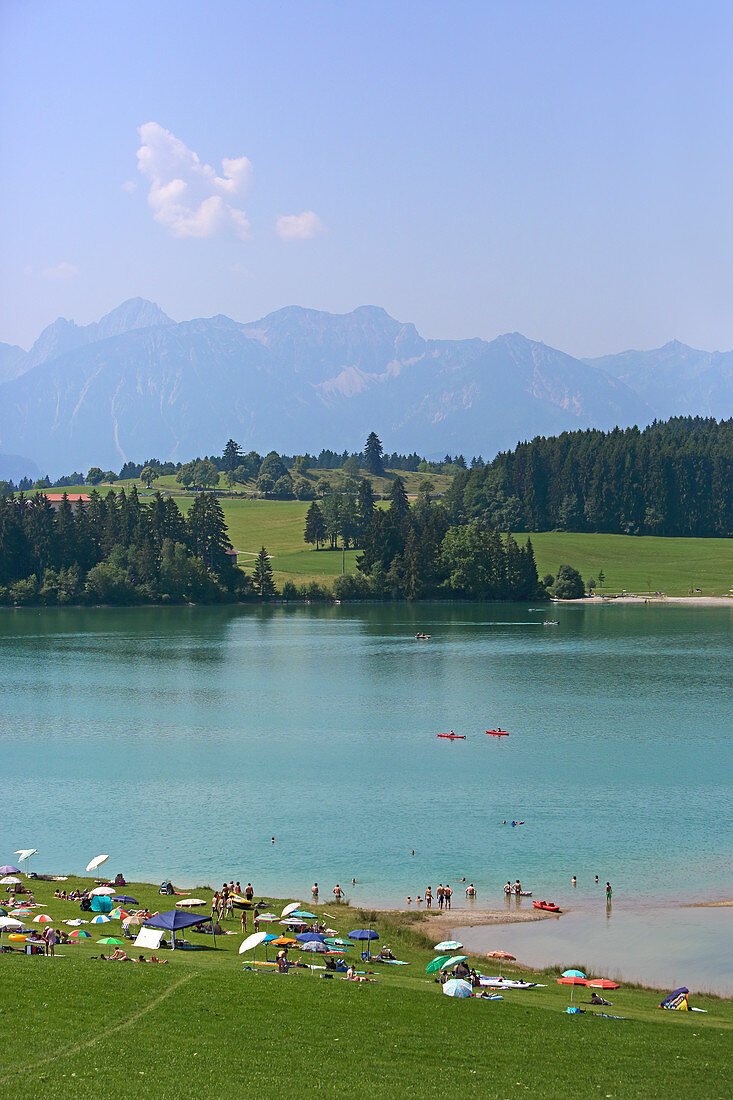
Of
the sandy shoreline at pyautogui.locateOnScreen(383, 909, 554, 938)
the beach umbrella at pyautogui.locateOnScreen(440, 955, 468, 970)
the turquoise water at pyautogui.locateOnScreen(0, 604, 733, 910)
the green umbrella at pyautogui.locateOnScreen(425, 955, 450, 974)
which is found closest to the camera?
the beach umbrella at pyautogui.locateOnScreen(440, 955, 468, 970)

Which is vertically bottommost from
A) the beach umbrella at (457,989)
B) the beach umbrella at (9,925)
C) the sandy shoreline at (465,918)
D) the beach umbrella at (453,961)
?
the sandy shoreline at (465,918)

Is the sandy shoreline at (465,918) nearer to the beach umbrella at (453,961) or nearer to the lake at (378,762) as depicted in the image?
the lake at (378,762)

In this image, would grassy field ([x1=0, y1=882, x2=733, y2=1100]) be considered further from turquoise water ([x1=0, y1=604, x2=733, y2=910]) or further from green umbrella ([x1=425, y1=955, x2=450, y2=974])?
turquoise water ([x1=0, y1=604, x2=733, y2=910])

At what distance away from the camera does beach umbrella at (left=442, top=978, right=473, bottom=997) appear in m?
29.5

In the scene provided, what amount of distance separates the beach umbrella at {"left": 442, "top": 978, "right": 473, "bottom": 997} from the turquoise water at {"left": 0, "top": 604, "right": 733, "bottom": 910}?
48.1 ft

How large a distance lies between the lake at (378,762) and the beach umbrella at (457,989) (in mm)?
14499

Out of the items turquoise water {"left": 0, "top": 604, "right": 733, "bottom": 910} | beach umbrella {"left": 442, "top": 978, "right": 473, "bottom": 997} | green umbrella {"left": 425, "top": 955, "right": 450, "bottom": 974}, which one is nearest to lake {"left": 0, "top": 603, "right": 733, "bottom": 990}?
turquoise water {"left": 0, "top": 604, "right": 733, "bottom": 910}

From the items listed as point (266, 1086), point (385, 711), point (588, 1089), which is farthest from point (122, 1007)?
point (385, 711)

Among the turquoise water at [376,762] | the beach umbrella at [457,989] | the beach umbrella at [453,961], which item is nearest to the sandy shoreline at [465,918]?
the turquoise water at [376,762]

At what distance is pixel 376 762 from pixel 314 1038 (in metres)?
47.2

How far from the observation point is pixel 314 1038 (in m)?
25.2

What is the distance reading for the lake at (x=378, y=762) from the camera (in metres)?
49.6

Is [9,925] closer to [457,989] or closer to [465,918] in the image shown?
[457,989]

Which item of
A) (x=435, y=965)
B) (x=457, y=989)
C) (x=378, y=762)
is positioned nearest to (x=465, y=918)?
(x=435, y=965)
